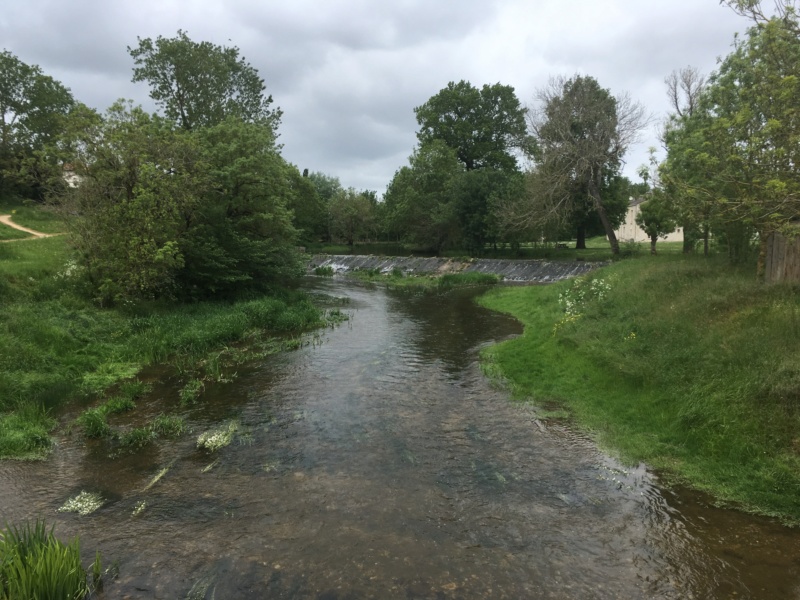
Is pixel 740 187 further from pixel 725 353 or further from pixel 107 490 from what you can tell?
pixel 107 490

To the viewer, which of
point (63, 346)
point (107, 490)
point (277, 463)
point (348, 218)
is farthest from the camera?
point (348, 218)

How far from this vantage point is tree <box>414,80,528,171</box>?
66.0m

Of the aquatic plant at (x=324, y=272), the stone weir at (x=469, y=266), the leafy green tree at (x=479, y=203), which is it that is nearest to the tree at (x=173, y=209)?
the stone weir at (x=469, y=266)

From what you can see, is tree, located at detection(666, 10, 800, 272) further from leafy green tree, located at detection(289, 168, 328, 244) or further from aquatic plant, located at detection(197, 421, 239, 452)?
leafy green tree, located at detection(289, 168, 328, 244)

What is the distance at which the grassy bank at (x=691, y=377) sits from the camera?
789cm

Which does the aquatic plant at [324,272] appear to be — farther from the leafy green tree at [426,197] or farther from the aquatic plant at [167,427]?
the aquatic plant at [167,427]

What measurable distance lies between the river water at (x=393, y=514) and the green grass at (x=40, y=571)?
510 millimetres

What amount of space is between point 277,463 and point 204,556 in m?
2.68

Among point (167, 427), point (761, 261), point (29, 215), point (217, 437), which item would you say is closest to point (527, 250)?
point (761, 261)

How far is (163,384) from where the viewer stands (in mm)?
13305

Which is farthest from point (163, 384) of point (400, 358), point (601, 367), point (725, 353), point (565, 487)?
point (725, 353)

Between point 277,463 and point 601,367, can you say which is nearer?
point 277,463

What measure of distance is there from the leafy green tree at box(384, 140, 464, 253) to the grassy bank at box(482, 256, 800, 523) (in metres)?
37.0

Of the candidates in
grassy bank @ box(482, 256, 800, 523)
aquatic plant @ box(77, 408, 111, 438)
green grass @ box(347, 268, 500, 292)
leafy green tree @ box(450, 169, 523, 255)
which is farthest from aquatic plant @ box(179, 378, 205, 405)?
leafy green tree @ box(450, 169, 523, 255)
